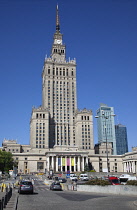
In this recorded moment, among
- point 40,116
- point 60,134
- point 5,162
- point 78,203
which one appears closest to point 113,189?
point 78,203

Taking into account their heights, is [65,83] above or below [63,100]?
above

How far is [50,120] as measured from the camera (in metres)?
155

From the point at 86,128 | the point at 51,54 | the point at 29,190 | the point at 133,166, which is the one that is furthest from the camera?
the point at 51,54

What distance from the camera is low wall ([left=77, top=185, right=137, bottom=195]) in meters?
32.6

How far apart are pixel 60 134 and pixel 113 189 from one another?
120594 mm

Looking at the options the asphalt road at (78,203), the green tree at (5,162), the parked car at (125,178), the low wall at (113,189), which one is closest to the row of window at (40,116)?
the green tree at (5,162)

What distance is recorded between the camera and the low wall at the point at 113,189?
107 ft

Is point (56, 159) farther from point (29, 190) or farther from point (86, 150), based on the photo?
point (29, 190)

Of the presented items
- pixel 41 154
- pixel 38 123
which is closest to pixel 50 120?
pixel 38 123

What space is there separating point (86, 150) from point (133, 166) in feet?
102

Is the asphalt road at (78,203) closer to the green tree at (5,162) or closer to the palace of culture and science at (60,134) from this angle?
the green tree at (5,162)

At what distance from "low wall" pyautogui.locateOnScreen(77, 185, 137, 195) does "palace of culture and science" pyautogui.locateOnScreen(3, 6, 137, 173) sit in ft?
309

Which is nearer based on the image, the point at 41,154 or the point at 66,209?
the point at 66,209

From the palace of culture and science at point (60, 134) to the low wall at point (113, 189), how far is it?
94.3 m
